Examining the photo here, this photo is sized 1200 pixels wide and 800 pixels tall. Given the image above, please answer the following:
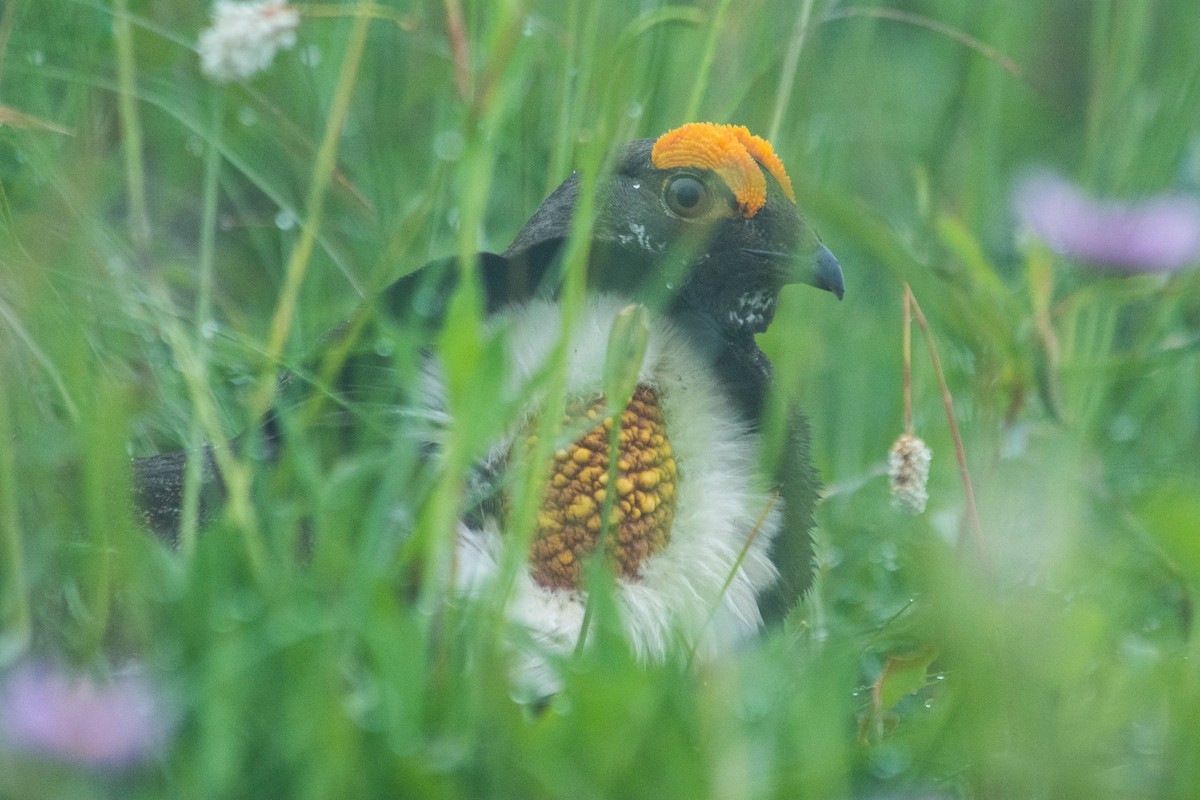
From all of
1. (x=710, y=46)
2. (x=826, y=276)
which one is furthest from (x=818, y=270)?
(x=710, y=46)

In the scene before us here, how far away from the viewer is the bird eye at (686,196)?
167 centimetres

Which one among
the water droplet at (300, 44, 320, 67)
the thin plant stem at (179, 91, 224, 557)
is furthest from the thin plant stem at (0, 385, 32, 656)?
the water droplet at (300, 44, 320, 67)

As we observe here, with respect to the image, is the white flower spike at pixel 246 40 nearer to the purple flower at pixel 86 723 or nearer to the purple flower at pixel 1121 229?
the purple flower at pixel 86 723

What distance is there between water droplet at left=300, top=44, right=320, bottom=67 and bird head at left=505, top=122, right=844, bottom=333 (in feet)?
2.13

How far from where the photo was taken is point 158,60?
221 centimetres

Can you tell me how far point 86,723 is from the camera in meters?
0.96

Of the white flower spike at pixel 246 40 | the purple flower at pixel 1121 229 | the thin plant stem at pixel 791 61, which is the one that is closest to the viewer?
the white flower spike at pixel 246 40

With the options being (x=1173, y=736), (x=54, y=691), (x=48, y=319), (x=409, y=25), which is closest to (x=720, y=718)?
(x=1173, y=736)

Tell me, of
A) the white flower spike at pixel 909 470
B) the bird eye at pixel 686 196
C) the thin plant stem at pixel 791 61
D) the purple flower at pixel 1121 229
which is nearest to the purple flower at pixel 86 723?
the white flower spike at pixel 909 470

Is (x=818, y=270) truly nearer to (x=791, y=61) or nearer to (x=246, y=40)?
(x=791, y=61)

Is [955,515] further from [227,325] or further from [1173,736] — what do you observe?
[227,325]

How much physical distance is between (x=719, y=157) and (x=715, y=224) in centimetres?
8

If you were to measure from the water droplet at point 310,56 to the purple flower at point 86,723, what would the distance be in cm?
134

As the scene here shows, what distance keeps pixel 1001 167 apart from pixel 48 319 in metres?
2.21
